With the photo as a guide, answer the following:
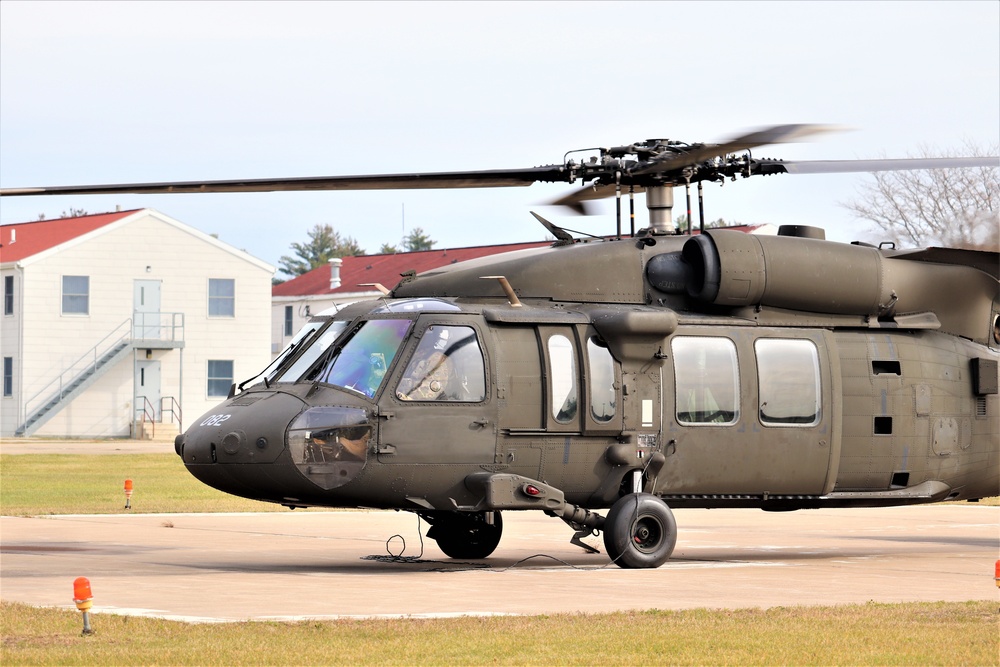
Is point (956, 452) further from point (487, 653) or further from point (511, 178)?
point (487, 653)

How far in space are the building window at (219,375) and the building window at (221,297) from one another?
1.96 meters

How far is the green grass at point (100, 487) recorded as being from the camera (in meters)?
27.0

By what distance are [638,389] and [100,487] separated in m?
18.6

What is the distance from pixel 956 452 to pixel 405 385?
7.06 m

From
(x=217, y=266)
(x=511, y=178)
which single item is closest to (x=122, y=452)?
(x=217, y=266)

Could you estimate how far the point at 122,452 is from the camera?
155 ft

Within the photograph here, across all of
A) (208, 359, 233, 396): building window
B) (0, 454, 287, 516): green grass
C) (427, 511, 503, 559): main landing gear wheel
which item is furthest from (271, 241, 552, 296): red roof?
(427, 511, 503, 559): main landing gear wheel

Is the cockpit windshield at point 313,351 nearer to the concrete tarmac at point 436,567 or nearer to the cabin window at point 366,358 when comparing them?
the cabin window at point 366,358

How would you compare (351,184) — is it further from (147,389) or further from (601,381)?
(147,389)

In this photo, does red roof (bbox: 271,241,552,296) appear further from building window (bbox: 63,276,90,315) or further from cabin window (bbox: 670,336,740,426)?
cabin window (bbox: 670,336,740,426)

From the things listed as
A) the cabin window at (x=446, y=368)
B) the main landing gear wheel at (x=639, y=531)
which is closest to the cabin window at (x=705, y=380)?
the main landing gear wheel at (x=639, y=531)

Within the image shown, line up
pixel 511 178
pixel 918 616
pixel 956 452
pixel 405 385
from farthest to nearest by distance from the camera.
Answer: pixel 956 452, pixel 511 178, pixel 405 385, pixel 918 616

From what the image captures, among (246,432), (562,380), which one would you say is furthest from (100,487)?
(562,380)

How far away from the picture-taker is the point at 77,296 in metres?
59.1
